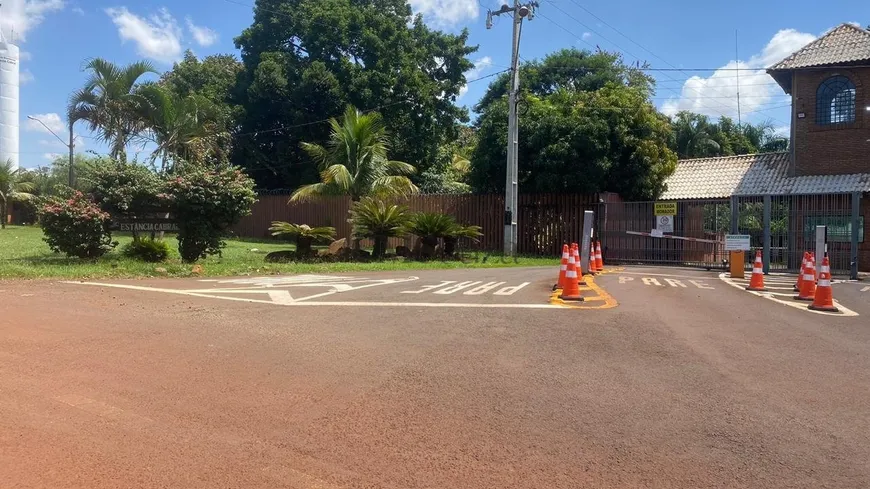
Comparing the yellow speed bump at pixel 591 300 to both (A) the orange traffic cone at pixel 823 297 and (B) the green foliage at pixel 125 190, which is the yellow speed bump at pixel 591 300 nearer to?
(A) the orange traffic cone at pixel 823 297

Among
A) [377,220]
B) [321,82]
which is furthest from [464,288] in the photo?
[321,82]

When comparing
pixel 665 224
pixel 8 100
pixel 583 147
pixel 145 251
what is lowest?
pixel 145 251

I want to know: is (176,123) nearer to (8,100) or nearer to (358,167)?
(358,167)

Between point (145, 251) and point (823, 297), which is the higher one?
point (145, 251)

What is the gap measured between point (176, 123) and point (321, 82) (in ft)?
26.4

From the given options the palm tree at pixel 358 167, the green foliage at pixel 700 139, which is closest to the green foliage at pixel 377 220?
the palm tree at pixel 358 167

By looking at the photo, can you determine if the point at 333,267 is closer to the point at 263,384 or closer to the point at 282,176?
the point at 263,384

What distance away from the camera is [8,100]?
80.8 metres

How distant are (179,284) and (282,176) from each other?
23.3 metres

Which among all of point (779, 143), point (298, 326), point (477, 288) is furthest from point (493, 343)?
point (779, 143)

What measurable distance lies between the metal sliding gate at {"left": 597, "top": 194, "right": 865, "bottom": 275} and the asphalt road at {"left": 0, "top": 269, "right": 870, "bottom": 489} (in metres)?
10.8

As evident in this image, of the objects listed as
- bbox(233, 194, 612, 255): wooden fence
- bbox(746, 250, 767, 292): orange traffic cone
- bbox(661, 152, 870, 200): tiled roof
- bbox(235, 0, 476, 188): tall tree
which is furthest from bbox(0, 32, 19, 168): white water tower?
bbox(746, 250, 767, 292): orange traffic cone

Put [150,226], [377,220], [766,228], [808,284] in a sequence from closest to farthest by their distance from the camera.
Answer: [808,284] → [150,226] → [766,228] → [377,220]

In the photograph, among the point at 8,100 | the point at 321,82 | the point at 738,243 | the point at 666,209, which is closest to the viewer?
the point at 738,243
